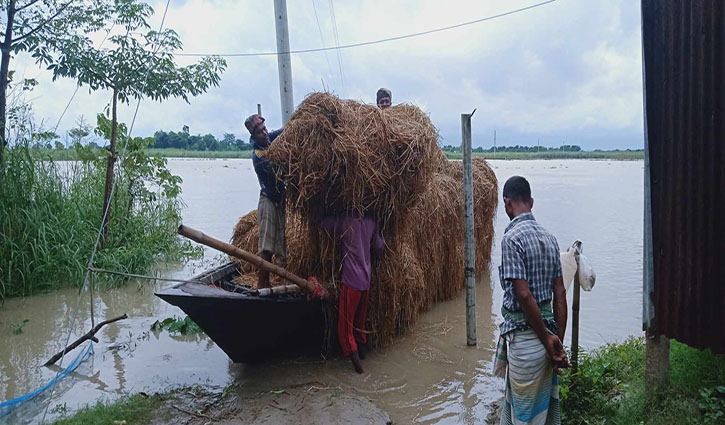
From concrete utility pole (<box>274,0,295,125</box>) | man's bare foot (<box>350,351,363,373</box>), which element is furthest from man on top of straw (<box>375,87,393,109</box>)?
man's bare foot (<box>350,351,363,373</box>)

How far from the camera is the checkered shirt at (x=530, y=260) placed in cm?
262

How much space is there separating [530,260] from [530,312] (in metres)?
0.27

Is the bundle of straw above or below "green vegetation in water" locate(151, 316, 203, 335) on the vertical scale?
above

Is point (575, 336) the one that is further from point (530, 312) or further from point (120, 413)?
point (120, 413)

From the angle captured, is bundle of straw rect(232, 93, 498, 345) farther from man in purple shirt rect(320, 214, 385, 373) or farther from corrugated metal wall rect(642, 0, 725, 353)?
corrugated metal wall rect(642, 0, 725, 353)

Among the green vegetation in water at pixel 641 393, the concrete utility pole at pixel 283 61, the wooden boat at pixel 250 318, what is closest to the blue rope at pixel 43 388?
the wooden boat at pixel 250 318

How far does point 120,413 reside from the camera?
3.81 m

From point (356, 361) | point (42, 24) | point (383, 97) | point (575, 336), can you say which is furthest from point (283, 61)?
point (575, 336)

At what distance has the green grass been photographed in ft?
12.0

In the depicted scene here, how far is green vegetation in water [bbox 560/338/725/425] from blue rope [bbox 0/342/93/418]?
13.1 ft

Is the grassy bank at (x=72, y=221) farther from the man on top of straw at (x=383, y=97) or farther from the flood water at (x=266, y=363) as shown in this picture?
the man on top of straw at (x=383, y=97)

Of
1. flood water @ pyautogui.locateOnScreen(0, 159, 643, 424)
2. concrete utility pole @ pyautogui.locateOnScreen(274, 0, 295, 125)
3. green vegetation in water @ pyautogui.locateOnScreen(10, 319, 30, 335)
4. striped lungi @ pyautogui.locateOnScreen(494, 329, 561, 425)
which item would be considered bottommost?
flood water @ pyautogui.locateOnScreen(0, 159, 643, 424)

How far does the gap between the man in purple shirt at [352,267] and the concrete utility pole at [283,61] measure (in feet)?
8.29

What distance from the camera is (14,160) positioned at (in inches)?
273
